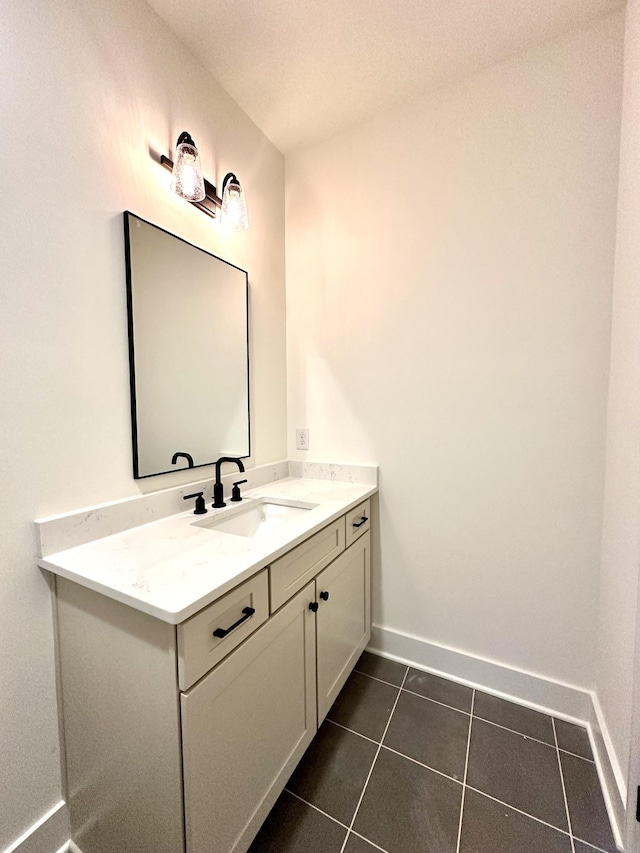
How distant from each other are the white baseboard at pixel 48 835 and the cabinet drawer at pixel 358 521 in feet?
3.89

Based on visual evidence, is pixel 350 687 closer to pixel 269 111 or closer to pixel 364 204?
pixel 364 204

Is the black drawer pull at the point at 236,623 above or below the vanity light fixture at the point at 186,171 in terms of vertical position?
below

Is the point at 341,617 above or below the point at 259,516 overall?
below

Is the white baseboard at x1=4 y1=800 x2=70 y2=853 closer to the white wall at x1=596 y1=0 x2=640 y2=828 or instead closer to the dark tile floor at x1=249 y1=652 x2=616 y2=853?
the dark tile floor at x1=249 y1=652 x2=616 y2=853

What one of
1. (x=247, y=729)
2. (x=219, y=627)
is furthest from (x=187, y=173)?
(x=247, y=729)

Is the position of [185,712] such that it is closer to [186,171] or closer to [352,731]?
[352,731]

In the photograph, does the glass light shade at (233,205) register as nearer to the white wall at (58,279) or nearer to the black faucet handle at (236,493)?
the white wall at (58,279)

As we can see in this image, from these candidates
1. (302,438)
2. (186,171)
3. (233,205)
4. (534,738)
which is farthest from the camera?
(302,438)

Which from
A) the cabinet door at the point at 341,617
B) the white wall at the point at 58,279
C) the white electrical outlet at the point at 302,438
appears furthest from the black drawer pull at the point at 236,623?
the white electrical outlet at the point at 302,438

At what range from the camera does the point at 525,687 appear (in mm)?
1519

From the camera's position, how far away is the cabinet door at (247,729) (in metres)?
0.79

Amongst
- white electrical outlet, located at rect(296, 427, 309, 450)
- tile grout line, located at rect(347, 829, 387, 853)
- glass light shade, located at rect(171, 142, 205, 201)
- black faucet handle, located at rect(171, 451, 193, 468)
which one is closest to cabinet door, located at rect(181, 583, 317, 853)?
tile grout line, located at rect(347, 829, 387, 853)

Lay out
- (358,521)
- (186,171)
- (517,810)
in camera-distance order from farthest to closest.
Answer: (358,521), (186,171), (517,810)

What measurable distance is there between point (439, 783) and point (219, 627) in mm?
1051
